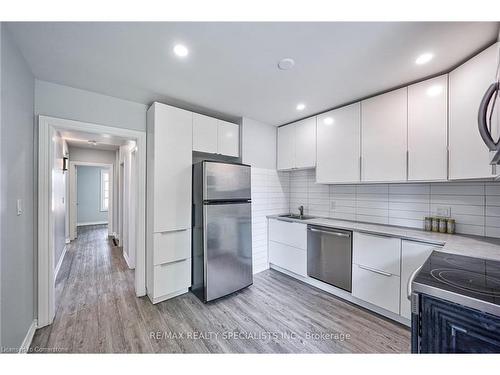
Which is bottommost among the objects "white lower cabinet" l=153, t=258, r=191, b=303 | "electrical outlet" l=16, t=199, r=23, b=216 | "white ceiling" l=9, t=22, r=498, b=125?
"white lower cabinet" l=153, t=258, r=191, b=303

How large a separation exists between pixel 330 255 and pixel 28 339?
9.44ft

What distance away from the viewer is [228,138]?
9.37ft

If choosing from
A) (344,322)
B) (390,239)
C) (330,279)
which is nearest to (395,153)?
(390,239)

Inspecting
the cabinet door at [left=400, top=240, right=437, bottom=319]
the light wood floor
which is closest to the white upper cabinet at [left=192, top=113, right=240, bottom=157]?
the light wood floor

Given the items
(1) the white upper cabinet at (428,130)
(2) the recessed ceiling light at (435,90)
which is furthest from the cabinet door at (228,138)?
(2) the recessed ceiling light at (435,90)

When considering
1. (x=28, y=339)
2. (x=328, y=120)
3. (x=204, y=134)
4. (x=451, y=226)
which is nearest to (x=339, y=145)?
(x=328, y=120)

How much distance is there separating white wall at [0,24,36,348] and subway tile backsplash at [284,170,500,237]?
10.5 ft

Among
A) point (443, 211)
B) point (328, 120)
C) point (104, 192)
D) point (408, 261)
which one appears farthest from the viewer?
point (104, 192)

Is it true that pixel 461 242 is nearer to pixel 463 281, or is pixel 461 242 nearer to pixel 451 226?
pixel 451 226

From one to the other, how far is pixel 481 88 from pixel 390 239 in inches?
53.5

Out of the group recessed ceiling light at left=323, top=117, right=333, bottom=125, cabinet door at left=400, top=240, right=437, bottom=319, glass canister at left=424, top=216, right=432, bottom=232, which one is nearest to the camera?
cabinet door at left=400, top=240, right=437, bottom=319

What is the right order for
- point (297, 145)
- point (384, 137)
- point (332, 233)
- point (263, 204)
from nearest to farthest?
point (384, 137), point (332, 233), point (297, 145), point (263, 204)

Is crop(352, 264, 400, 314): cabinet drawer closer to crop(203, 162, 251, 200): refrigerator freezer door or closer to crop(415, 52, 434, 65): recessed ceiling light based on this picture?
crop(203, 162, 251, 200): refrigerator freezer door

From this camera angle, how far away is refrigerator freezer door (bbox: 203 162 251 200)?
227cm
